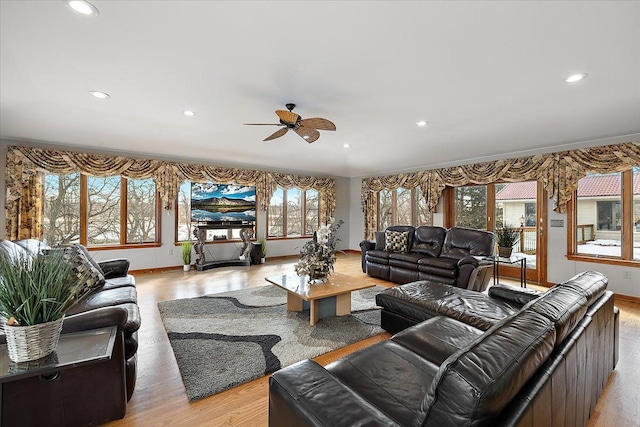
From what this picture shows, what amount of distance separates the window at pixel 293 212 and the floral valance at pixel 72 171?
0.88 metres

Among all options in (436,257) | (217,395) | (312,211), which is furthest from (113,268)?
(312,211)

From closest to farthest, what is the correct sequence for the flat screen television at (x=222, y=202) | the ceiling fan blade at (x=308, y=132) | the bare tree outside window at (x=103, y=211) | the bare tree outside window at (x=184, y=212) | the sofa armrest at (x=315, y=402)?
the sofa armrest at (x=315, y=402), the ceiling fan blade at (x=308, y=132), the bare tree outside window at (x=103, y=211), the bare tree outside window at (x=184, y=212), the flat screen television at (x=222, y=202)

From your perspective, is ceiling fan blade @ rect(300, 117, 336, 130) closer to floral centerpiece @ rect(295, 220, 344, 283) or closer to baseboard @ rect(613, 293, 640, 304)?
floral centerpiece @ rect(295, 220, 344, 283)

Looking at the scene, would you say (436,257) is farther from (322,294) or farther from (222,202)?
(222,202)

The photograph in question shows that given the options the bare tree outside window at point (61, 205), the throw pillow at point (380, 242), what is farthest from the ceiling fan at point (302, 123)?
the bare tree outside window at point (61, 205)

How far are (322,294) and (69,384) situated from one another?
205 centimetres

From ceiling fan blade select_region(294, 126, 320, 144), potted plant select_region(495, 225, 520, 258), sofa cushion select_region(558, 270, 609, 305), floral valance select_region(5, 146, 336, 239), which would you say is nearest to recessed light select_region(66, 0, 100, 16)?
ceiling fan blade select_region(294, 126, 320, 144)

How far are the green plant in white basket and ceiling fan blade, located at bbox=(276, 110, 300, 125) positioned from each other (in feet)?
7.14

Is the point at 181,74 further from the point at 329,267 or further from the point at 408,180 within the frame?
the point at 408,180

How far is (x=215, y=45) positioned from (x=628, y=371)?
13.7 feet

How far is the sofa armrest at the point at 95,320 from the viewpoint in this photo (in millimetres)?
1682

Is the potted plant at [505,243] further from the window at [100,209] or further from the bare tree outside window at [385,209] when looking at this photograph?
the window at [100,209]

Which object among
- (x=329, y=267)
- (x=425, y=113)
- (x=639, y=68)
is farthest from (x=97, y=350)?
(x=639, y=68)

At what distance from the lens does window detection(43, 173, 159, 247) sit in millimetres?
5133
